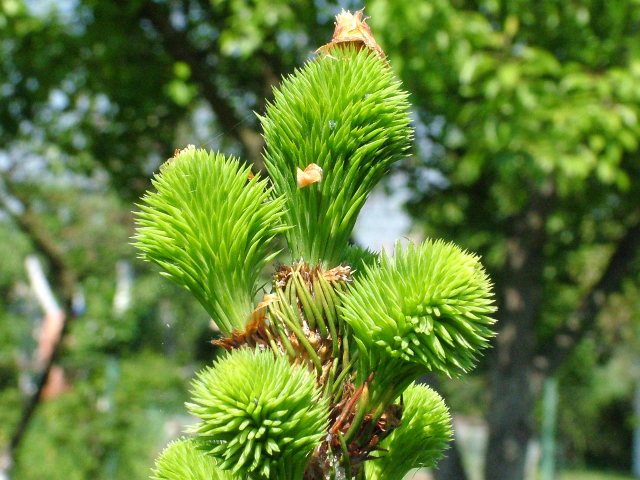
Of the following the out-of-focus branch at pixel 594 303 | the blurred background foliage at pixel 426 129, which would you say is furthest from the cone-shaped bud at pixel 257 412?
the out-of-focus branch at pixel 594 303

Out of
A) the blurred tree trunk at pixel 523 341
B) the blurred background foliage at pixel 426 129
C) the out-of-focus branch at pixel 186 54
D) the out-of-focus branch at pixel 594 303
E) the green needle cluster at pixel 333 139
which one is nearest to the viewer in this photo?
the green needle cluster at pixel 333 139

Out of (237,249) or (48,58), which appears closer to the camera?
(237,249)

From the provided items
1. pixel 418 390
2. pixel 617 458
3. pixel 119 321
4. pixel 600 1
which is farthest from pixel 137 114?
pixel 617 458

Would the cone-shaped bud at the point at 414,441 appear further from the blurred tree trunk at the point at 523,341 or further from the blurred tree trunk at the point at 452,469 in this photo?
the blurred tree trunk at the point at 523,341

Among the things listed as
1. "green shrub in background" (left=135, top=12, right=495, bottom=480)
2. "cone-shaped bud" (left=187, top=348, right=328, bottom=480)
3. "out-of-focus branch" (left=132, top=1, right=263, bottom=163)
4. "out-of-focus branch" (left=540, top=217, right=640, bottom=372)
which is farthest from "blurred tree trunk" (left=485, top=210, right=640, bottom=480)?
"cone-shaped bud" (left=187, top=348, right=328, bottom=480)

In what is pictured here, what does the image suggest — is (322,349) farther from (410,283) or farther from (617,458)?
(617,458)

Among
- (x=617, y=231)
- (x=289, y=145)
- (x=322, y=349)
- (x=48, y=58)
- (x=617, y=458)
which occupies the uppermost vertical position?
(x=617, y=458)
